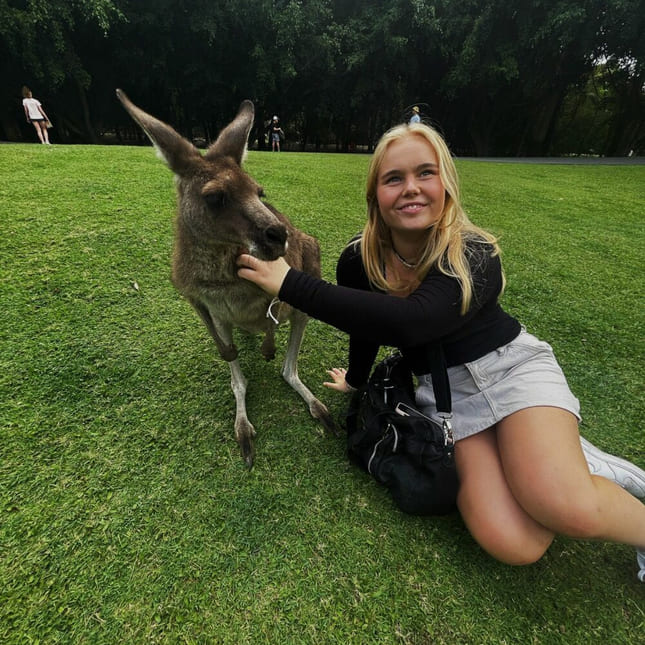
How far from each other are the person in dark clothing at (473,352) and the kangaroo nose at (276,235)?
0.07 metres

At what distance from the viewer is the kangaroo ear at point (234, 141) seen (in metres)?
1.71

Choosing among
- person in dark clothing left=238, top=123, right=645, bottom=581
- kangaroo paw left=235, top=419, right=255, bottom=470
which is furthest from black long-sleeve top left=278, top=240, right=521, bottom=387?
kangaroo paw left=235, top=419, right=255, bottom=470

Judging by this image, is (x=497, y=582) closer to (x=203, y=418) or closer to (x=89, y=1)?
(x=203, y=418)

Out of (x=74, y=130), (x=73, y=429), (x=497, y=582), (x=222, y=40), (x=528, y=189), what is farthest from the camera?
(x=74, y=130)

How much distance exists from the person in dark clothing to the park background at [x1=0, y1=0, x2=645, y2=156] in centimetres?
1694

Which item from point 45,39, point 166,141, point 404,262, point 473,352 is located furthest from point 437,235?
point 45,39

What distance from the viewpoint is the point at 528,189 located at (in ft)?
24.6

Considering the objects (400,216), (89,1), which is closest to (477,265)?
(400,216)

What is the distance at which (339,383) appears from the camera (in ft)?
7.26

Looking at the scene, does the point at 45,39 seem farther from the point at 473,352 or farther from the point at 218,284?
the point at 473,352

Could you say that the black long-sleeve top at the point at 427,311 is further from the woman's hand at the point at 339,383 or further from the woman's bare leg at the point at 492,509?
the woman's hand at the point at 339,383

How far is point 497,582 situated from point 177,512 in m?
1.24

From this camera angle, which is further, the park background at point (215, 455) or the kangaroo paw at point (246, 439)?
the kangaroo paw at point (246, 439)

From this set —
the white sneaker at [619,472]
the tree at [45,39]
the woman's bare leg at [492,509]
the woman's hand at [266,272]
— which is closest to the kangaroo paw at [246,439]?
the woman's hand at [266,272]
